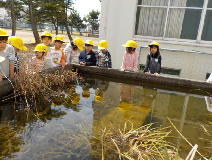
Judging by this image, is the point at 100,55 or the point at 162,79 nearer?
the point at 162,79

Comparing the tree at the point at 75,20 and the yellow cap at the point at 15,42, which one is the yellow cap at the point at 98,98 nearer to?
the yellow cap at the point at 15,42

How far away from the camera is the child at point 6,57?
2582mm

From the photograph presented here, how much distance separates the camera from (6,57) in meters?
2.68

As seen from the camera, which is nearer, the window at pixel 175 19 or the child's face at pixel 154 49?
the child's face at pixel 154 49

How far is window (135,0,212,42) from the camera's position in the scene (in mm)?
5734

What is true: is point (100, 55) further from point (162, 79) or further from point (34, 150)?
point (34, 150)

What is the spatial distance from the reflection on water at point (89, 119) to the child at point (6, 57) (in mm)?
479

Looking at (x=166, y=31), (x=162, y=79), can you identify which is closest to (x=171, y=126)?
(x=162, y=79)

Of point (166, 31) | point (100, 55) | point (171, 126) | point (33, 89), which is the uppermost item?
point (166, 31)

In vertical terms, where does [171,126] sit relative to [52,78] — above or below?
below

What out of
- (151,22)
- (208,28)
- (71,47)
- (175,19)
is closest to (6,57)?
(71,47)

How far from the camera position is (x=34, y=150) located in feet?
5.82

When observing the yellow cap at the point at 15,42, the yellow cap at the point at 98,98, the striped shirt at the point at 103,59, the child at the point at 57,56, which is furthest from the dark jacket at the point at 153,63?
the yellow cap at the point at 15,42

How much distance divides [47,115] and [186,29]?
5345 millimetres
